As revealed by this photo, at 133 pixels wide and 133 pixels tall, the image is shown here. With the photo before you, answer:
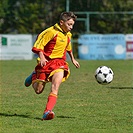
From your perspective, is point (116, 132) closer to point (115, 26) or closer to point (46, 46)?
point (46, 46)

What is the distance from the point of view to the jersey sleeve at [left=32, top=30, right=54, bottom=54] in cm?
825

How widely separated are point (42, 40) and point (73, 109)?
1.63 m

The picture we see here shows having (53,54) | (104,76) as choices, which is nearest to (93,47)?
(104,76)

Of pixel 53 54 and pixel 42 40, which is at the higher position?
pixel 42 40

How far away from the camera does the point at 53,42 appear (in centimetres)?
845

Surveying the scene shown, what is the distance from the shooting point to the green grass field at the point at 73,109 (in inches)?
291

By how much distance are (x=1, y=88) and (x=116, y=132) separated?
6729mm

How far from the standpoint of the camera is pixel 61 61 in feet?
27.8

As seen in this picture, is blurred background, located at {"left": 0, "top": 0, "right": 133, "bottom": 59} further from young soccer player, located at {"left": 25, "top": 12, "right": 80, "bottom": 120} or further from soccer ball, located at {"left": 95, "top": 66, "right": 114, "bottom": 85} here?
young soccer player, located at {"left": 25, "top": 12, "right": 80, "bottom": 120}

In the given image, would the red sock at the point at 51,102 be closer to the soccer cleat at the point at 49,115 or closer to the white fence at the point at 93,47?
the soccer cleat at the point at 49,115

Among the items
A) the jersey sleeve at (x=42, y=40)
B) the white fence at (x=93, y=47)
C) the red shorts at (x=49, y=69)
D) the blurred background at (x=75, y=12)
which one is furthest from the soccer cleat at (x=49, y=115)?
the blurred background at (x=75, y=12)

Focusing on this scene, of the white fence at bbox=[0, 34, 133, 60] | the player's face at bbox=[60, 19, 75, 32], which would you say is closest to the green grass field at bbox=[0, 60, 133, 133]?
the player's face at bbox=[60, 19, 75, 32]

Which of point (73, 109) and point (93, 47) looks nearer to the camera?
point (73, 109)

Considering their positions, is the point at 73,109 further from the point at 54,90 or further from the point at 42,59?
the point at 42,59
